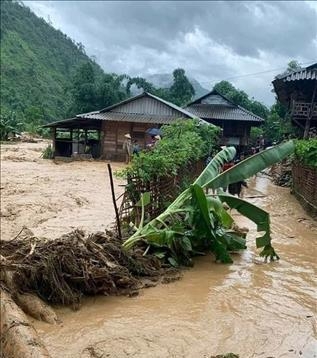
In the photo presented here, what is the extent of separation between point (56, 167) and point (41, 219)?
12492 millimetres

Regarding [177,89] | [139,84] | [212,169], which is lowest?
[212,169]

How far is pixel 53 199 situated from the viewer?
42.4ft

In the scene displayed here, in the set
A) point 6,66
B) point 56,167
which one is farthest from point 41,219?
point 6,66

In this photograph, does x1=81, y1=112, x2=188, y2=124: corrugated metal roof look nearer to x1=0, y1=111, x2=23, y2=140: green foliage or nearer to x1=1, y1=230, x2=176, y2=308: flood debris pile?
x1=0, y1=111, x2=23, y2=140: green foliage

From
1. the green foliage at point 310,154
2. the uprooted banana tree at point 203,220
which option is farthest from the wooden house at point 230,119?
the uprooted banana tree at point 203,220

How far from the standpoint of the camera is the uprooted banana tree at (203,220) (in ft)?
23.0

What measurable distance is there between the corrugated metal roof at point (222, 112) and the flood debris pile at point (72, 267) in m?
26.1

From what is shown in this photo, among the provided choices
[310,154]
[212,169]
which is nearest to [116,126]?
[310,154]

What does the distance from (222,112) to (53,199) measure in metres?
22.0

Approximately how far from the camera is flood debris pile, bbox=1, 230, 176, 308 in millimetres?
5441

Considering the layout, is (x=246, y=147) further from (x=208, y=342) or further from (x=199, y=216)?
(x=208, y=342)

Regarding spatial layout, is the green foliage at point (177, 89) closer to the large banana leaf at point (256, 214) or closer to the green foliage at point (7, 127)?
the green foliage at point (7, 127)

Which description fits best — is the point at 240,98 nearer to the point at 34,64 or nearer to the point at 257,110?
the point at 257,110

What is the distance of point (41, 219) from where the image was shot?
34.0 feet
